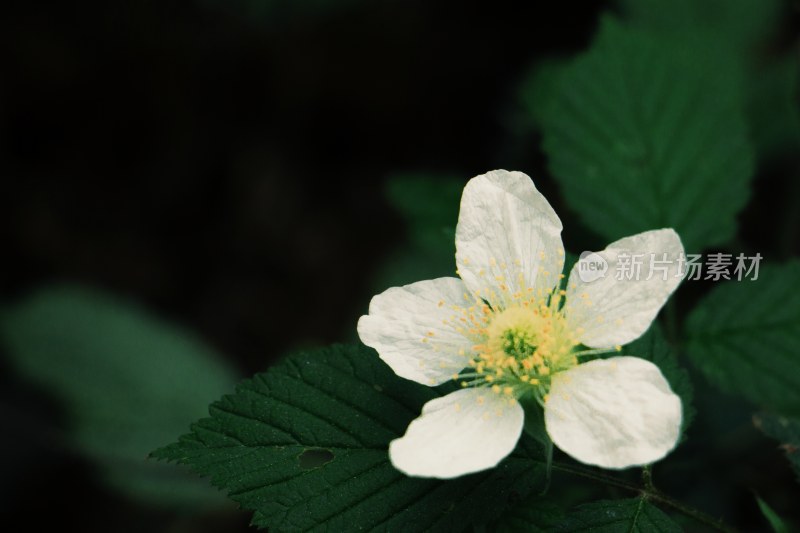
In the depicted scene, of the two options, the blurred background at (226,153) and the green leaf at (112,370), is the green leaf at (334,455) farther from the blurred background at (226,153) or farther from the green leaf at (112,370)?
the blurred background at (226,153)

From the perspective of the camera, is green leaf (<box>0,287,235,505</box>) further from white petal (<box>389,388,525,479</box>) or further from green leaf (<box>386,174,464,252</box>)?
white petal (<box>389,388,525,479</box>)

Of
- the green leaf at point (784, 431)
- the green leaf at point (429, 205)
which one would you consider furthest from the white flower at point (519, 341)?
the green leaf at point (429, 205)

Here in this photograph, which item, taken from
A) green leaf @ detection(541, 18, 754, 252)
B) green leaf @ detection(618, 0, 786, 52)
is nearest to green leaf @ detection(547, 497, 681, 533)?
green leaf @ detection(541, 18, 754, 252)

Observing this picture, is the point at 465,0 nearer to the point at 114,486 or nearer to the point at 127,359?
the point at 127,359

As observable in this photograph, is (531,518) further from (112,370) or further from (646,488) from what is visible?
(112,370)

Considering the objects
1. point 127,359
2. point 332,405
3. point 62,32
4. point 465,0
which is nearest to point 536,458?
point 332,405
